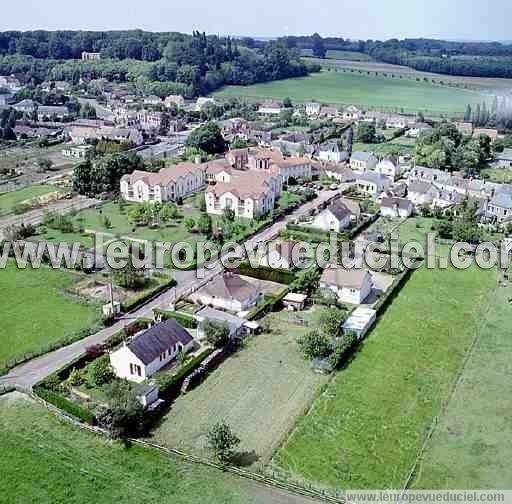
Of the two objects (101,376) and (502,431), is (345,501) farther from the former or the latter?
(101,376)

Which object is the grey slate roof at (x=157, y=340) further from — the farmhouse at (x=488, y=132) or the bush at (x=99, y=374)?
the farmhouse at (x=488, y=132)

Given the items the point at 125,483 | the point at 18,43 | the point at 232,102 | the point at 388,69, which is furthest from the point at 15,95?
the point at 388,69

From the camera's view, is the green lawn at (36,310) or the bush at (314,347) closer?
the bush at (314,347)

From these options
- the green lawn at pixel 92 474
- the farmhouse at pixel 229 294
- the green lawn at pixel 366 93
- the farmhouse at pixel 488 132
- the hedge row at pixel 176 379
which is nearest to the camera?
the green lawn at pixel 92 474

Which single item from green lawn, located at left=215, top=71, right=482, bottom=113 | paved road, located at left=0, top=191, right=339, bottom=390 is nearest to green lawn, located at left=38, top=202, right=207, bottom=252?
paved road, located at left=0, top=191, right=339, bottom=390

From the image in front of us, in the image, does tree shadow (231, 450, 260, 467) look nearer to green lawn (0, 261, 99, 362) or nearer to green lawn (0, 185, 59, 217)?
green lawn (0, 261, 99, 362)

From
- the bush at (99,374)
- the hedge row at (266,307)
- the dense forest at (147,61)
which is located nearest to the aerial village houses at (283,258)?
the hedge row at (266,307)

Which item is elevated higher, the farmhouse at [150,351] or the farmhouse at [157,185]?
the farmhouse at [157,185]
